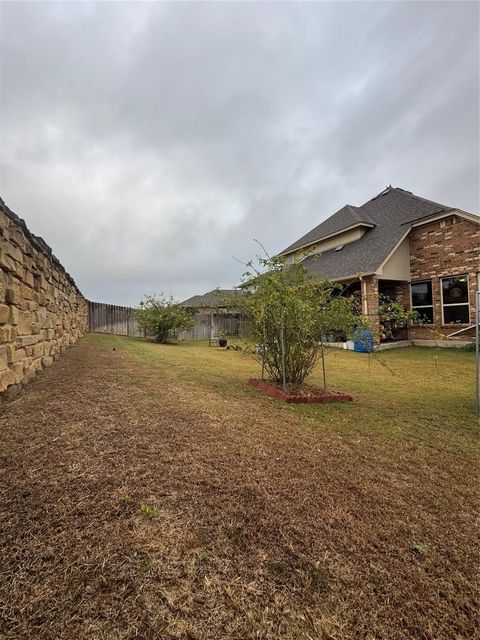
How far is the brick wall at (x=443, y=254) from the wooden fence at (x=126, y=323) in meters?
8.01

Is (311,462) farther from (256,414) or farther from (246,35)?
(246,35)

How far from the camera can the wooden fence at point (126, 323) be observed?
14969mm

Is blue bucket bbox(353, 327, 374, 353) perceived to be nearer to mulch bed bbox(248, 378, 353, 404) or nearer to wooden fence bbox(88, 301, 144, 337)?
mulch bed bbox(248, 378, 353, 404)

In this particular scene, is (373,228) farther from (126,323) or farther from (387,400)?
(126,323)

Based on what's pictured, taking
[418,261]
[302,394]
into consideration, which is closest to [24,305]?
[302,394]

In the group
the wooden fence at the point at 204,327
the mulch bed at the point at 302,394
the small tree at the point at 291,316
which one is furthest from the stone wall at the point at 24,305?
the wooden fence at the point at 204,327

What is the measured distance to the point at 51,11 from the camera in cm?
625

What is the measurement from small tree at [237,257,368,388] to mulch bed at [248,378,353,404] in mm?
176

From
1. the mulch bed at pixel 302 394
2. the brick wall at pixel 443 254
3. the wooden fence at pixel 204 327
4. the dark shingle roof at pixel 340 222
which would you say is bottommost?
the mulch bed at pixel 302 394

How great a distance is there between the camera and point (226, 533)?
1636 mm

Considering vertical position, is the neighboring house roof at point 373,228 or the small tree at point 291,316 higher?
the neighboring house roof at point 373,228

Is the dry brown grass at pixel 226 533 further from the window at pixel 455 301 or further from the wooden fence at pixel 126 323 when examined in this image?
the window at pixel 455 301

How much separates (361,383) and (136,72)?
32.1 ft

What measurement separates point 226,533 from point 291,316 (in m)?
3.52
